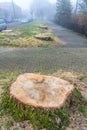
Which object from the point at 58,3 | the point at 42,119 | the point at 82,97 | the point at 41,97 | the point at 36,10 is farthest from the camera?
the point at 36,10

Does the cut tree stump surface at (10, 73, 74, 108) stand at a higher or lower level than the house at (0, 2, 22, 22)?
higher

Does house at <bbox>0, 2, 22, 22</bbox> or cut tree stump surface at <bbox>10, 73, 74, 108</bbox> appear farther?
house at <bbox>0, 2, 22, 22</bbox>

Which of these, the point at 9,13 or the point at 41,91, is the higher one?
the point at 41,91

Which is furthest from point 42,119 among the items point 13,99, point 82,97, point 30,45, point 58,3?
point 58,3

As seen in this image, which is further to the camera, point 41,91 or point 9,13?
point 9,13

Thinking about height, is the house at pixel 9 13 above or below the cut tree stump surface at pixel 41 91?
below

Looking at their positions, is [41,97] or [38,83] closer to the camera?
[41,97]

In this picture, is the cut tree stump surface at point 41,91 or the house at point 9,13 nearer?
the cut tree stump surface at point 41,91

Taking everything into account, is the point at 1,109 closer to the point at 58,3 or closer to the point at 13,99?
the point at 13,99
